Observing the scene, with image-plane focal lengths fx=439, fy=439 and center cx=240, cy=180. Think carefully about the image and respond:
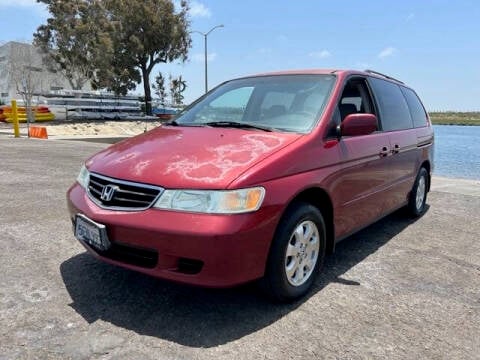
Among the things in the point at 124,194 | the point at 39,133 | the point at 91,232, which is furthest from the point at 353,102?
the point at 39,133

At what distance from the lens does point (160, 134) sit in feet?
12.1

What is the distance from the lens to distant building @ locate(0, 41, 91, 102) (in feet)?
142

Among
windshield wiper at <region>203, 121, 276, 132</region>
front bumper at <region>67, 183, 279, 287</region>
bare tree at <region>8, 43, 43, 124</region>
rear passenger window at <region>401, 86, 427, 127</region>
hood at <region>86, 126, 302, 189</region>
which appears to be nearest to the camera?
front bumper at <region>67, 183, 279, 287</region>

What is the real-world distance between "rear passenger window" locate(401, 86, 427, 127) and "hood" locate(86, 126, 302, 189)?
285 cm

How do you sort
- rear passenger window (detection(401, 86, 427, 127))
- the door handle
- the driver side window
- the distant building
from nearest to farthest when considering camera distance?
the driver side window
the door handle
rear passenger window (detection(401, 86, 427, 127))
the distant building

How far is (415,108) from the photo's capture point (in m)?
5.68

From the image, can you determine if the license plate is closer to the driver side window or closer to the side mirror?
the driver side window

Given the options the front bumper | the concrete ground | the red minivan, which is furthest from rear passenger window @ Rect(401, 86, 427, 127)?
the front bumper

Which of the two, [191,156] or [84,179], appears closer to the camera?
[191,156]

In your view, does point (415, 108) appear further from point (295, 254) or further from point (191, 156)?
point (191, 156)

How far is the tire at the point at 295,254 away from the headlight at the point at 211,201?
34 centimetres

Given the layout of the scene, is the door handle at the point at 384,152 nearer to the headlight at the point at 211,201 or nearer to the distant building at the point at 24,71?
the headlight at the point at 211,201

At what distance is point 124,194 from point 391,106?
3.24 metres

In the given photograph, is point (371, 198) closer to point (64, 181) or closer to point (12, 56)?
point (64, 181)
